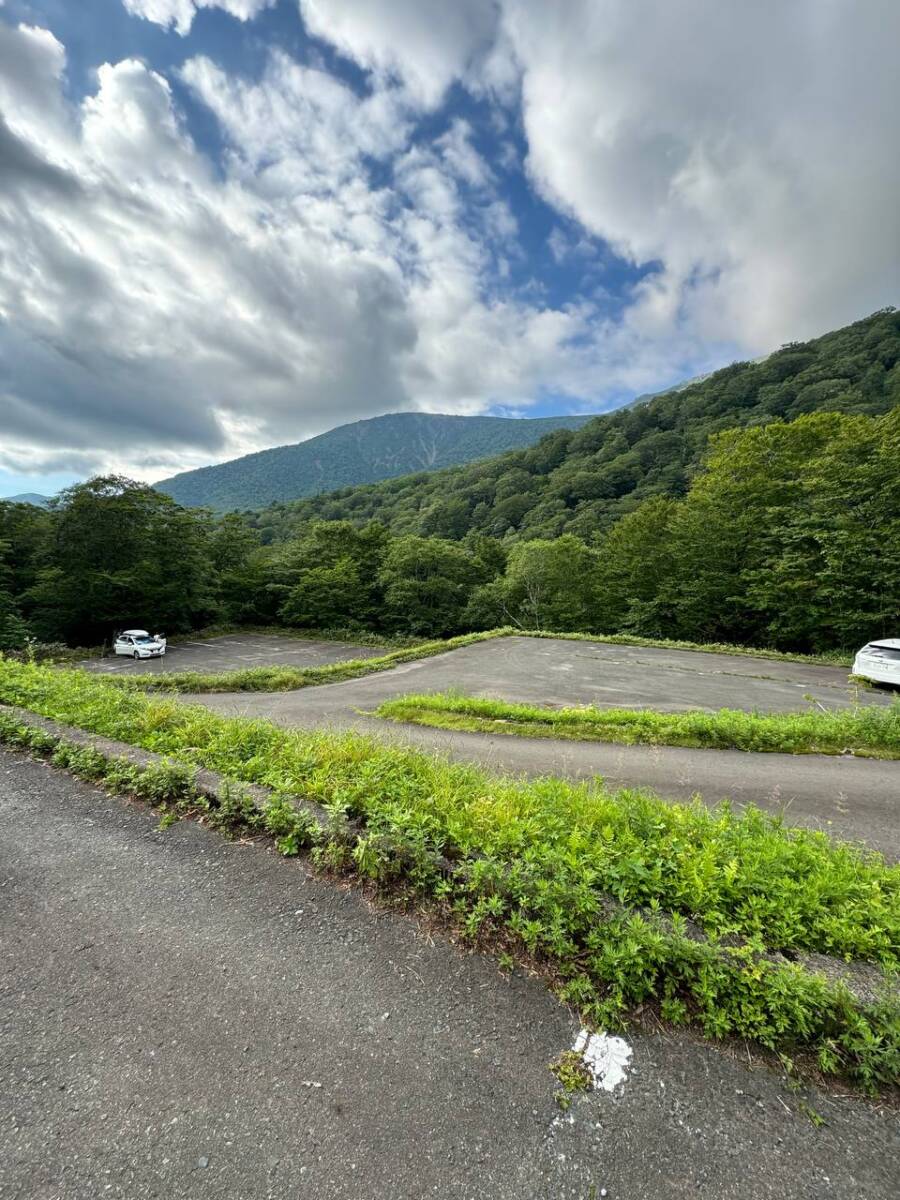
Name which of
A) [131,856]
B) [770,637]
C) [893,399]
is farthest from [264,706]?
[893,399]

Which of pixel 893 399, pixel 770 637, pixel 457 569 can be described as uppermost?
pixel 893 399

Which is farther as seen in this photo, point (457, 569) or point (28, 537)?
point (457, 569)

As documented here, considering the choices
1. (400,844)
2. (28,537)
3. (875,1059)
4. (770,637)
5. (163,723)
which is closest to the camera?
(875,1059)

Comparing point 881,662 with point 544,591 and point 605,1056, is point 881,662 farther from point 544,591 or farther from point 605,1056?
point 544,591

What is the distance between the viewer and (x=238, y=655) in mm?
22188

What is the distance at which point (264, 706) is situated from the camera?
828cm

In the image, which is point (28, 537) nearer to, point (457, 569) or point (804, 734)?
point (457, 569)

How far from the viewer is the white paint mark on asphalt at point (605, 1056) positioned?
4.88ft

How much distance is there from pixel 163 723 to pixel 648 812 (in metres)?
4.01

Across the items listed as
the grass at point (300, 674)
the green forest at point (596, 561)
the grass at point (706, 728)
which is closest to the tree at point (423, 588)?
the green forest at point (596, 561)

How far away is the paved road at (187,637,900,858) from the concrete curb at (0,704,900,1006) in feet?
6.31

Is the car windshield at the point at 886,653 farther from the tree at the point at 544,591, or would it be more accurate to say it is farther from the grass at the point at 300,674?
the tree at the point at 544,591

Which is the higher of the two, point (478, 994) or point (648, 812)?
point (648, 812)

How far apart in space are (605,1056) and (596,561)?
29599 mm
